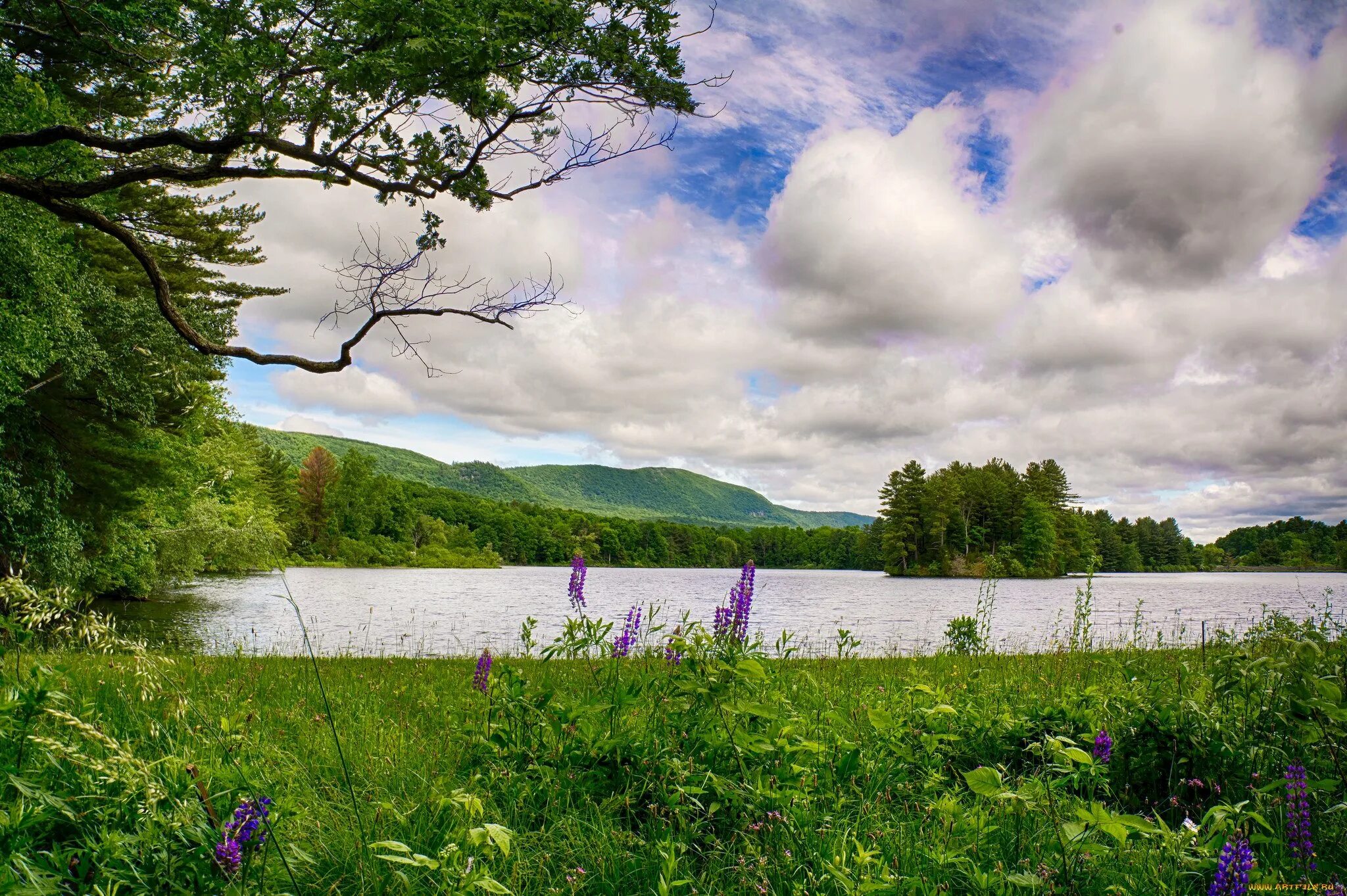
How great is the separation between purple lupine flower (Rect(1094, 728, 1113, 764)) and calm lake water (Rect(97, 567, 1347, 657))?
246cm

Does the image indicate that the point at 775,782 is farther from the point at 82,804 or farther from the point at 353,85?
the point at 353,85

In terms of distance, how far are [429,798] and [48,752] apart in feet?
4.60

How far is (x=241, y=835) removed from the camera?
206 centimetres

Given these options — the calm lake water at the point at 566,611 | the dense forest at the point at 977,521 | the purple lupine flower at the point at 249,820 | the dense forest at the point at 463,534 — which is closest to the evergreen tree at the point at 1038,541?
the dense forest at the point at 977,521

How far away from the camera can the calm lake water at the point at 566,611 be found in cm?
1705

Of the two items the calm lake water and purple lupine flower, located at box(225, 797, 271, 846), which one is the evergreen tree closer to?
the calm lake water

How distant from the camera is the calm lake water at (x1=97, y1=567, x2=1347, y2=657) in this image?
17.0 m

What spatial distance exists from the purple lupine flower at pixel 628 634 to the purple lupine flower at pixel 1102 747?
7.32 ft

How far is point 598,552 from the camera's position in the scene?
4776 inches

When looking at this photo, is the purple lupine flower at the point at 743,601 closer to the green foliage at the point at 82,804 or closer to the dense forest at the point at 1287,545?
the green foliage at the point at 82,804

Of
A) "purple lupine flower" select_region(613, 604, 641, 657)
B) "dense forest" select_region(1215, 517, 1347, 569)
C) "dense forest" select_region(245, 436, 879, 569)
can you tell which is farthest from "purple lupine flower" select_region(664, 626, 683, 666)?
"dense forest" select_region(1215, 517, 1347, 569)

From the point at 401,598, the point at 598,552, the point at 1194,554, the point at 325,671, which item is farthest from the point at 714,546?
the point at 325,671

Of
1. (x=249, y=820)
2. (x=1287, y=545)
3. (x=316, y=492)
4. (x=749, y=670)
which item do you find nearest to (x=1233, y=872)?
(x=749, y=670)

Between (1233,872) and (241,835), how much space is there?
2.83 meters
